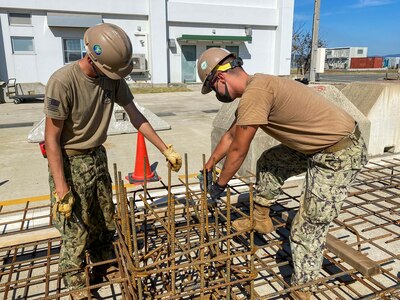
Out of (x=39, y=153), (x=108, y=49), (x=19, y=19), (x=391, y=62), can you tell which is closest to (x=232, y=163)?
(x=108, y=49)

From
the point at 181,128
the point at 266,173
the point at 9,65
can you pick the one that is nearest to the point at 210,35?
the point at 9,65

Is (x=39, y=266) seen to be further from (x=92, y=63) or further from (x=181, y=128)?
(x=181, y=128)

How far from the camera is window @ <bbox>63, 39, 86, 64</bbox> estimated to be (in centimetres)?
1984

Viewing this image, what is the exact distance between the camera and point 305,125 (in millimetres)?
2418

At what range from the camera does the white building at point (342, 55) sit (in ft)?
187

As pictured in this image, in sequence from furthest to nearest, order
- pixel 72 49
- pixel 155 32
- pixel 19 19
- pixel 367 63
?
pixel 367 63 < pixel 155 32 < pixel 72 49 < pixel 19 19

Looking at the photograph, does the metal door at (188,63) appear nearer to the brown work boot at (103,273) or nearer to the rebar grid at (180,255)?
the rebar grid at (180,255)

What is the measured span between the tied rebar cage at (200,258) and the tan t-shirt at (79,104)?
0.36 m

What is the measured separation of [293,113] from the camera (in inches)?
93.5

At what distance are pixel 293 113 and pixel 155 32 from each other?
20060mm

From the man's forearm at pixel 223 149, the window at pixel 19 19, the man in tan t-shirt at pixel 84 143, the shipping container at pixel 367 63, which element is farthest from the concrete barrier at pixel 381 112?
the shipping container at pixel 367 63

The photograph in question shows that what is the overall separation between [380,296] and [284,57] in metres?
23.9

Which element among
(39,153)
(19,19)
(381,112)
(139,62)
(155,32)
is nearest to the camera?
(381,112)

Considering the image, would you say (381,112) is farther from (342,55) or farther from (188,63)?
(342,55)
